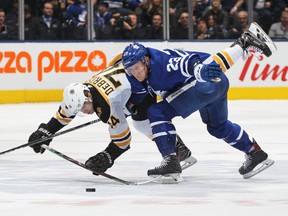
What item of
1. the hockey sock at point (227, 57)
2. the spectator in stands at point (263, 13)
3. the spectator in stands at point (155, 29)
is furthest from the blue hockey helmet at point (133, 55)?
the spectator in stands at point (263, 13)

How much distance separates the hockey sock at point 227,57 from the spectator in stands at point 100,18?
9.59 meters

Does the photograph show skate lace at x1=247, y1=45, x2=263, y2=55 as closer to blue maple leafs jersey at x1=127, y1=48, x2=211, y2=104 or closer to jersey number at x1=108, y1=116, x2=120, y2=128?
blue maple leafs jersey at x1=127, y1=48, x2=211, y2=104

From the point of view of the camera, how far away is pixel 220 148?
1051cm

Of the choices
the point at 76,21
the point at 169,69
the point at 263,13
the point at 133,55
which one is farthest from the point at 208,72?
the point at 263,13

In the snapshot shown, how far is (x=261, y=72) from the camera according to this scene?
17688 mm

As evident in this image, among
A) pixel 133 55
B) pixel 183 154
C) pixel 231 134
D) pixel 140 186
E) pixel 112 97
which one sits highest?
pixel 133 55

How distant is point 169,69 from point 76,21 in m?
9.97

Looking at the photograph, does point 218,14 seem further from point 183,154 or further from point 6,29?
point 183,154

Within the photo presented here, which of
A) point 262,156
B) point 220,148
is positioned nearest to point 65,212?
point 262,156

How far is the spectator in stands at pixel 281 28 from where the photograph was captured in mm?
17828

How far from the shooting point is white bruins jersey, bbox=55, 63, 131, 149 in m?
7.76

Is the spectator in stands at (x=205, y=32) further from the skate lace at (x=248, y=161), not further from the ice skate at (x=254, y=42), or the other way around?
the skate lace at (x=248, y=161)

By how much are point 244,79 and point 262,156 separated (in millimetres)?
9526

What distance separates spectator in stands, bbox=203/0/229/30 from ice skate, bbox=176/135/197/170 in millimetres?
9332
